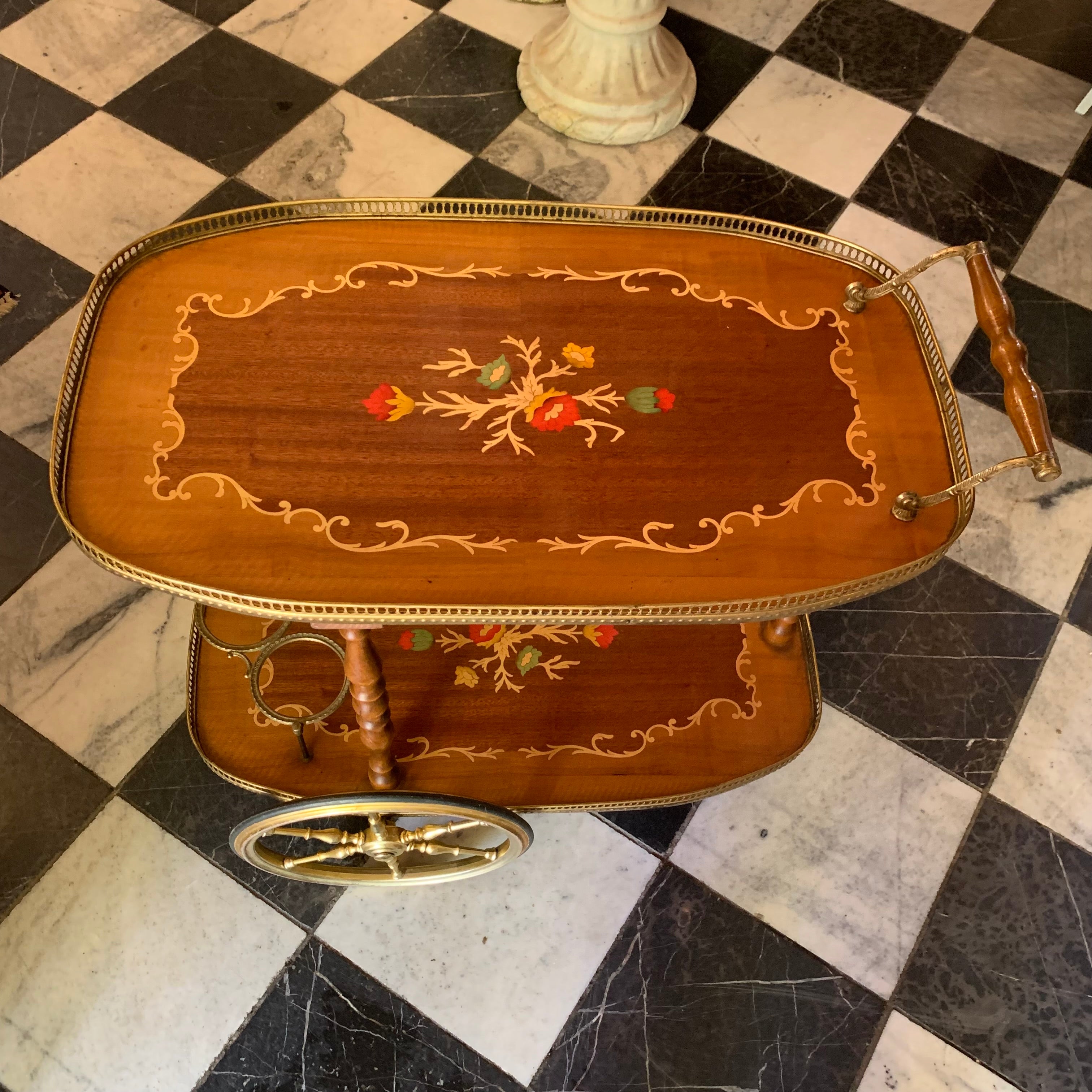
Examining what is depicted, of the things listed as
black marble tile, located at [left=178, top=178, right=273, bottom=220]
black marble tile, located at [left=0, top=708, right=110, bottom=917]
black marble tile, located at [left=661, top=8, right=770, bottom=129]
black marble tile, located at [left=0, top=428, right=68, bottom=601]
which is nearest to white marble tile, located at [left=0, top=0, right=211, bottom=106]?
black marble tile, located at [left=178, top=178, right=273, bottom=220]

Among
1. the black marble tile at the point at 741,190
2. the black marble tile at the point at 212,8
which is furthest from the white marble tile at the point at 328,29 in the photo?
the black marble tile at the point at 741,190

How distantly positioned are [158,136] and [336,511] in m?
1.39

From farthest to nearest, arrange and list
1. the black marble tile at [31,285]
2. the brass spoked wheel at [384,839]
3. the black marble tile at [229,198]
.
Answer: the black marble tile at [229,198] < the black marble tile at [31,285] < the brass spoked wheel at [384,839]

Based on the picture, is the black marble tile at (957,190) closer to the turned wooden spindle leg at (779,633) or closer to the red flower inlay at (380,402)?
the turned wooden spindle leg at (779,633)

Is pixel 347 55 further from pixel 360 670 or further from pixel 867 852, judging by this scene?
pixel 867 852

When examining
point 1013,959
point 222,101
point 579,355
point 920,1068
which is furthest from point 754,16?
point 920,1068

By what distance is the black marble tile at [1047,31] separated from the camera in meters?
2.08

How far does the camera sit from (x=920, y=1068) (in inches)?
46.1

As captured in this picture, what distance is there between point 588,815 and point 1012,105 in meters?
1.79

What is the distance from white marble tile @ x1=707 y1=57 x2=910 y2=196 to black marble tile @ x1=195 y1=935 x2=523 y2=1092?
169cm

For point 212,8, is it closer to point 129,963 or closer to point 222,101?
point 222,101

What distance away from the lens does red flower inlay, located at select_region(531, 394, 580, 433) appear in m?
0.94

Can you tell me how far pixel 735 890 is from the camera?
4.14 ft

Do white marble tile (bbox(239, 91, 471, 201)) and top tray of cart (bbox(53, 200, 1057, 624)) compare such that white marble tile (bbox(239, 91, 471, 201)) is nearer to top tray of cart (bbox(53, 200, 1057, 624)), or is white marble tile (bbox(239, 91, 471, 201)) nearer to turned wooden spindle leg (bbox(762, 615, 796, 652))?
top tray of cart (bbox(53, 200, 1057, 624))
